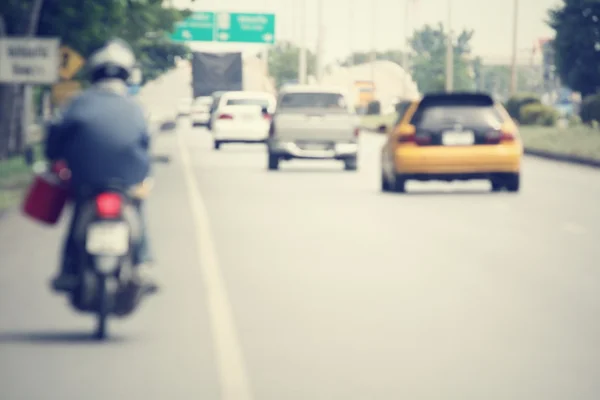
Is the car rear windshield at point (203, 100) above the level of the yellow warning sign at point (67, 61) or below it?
below

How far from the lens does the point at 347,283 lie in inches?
579

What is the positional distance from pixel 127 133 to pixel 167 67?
77.9 m

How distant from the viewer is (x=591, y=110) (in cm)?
6259

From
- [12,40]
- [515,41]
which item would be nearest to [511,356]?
[12,40]

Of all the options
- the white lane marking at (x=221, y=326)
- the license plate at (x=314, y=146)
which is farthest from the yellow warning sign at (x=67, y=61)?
the white lane marking at (x=221, y=326)

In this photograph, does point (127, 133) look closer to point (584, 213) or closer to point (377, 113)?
point (584, 213)

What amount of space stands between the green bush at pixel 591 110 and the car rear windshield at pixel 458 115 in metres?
34.8

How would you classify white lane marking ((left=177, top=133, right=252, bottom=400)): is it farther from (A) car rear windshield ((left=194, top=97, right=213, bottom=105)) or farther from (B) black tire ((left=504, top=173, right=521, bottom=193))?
(A) car rear windshield ((left=194, top=97, right=213, bottom=105))

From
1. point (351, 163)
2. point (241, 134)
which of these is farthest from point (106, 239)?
point (241, 134)

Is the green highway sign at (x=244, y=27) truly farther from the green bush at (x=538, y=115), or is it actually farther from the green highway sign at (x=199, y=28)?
the green bush at (x=538, y=115)

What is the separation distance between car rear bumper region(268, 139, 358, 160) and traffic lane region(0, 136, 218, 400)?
17.6 metres

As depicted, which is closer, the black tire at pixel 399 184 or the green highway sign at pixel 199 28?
the black tire at pixel 399 184

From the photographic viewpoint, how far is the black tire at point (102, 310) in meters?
11.0

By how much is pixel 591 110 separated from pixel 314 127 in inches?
1154
